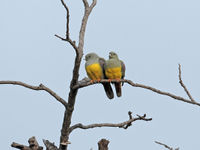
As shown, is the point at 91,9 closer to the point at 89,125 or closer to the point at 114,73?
the point at 114,73

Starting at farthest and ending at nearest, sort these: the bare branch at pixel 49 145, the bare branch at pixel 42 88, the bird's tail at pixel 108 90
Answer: the bird's tail at pixel 108 90 → the bare branch at pixel 49 145 → the bare branch at pixel 42 88

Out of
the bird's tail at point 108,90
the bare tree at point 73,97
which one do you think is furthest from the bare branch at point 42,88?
the bird's tail at point 108,90

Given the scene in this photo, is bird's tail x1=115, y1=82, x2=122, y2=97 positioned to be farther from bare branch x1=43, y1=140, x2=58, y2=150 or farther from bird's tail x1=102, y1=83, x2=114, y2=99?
bare branch x1=43, y1=140, x2=58, y2=150

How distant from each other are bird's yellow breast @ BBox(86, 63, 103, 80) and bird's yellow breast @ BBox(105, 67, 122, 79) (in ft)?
0.45

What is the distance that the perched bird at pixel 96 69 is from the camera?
7168 mm

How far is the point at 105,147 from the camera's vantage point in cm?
649

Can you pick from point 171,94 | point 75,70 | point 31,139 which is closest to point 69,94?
point 75,70

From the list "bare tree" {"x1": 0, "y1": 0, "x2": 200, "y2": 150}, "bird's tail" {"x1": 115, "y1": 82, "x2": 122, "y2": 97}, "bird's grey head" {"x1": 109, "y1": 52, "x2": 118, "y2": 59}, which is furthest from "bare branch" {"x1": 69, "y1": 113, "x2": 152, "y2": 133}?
"bird's grey head" {"x1": 109, "y1": 52, "x2": 118, "y2": 59}

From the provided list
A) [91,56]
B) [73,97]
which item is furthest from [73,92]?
[91,56]

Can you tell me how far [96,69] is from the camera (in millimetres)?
7160

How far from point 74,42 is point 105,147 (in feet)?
6.01

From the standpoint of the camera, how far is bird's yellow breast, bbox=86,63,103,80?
715 cm

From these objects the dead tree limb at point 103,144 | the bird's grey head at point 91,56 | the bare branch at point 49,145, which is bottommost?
the bare branch at point 49,145

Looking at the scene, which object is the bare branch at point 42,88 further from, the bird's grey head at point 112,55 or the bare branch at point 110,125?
the bird's grey head at point 112,55
